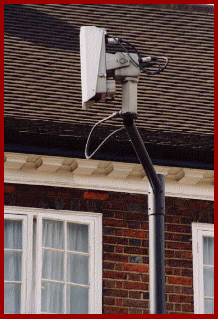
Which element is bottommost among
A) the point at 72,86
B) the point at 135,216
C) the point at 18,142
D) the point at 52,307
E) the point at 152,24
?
the point at 52,307

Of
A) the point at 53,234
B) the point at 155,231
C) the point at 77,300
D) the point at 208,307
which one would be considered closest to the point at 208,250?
the point at 208,307

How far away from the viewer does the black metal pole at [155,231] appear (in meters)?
7.94

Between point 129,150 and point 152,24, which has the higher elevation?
point 152,24

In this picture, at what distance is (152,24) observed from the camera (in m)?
16.4

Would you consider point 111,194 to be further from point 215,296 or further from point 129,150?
point 215,296

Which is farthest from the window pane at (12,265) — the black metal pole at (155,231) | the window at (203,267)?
the black metal pole at (155,231)

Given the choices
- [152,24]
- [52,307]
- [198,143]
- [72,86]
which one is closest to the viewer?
[52,307]

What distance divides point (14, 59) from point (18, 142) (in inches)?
93.2

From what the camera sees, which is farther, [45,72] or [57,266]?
[45,72]

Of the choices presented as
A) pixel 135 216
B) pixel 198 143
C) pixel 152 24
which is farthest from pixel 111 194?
pixel 152 24

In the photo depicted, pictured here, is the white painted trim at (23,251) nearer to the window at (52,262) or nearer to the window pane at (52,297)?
the window at (52,262)

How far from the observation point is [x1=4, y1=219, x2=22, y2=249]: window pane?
12.6m

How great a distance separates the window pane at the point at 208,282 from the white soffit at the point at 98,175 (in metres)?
0.97

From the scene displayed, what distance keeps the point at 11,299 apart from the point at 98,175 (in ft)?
6.46
